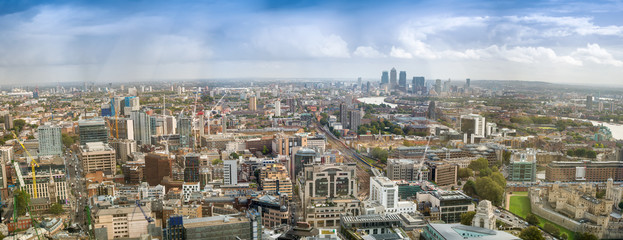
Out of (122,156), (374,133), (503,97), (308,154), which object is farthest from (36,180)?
(503,97)

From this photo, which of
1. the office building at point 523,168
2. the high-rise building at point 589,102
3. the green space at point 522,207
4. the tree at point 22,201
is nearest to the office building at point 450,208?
the green space at point 522,207

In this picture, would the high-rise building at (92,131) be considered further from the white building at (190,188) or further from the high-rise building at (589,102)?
the high-rise building at (589,102)

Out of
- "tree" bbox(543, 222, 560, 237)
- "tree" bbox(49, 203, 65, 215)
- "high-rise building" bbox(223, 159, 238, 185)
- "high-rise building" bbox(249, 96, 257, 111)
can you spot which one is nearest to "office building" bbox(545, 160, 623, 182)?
"tree" bbox(543, 222, 560, 237)

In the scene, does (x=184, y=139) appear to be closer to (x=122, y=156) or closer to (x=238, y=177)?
→ (x=122, y=156)

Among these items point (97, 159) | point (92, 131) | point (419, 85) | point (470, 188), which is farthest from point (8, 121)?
point (419, 85)

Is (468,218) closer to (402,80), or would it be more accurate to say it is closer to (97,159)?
(97,159)

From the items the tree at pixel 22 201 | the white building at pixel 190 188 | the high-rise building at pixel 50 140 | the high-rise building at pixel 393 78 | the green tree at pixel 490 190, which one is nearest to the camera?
the tree at pixel 22 201
